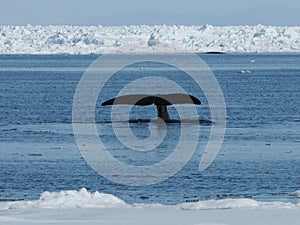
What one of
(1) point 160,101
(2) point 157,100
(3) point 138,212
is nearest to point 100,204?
(3) point 138,212

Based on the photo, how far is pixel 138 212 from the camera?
57.2 ft

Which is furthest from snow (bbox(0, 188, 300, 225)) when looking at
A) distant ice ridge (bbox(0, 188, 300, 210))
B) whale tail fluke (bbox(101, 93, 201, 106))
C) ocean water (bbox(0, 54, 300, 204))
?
whale tail fluke (bbox(101, 93, 201, 106))

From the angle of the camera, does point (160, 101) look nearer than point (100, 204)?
No

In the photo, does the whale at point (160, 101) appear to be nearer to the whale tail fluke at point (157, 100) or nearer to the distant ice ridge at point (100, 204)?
the whale tail fluke at point (157, 100)

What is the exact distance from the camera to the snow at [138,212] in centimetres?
1609

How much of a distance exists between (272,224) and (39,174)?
14.5m

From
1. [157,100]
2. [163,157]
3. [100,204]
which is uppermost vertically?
[157,100]

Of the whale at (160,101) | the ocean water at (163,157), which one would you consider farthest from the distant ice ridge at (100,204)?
the whale at (160,101)

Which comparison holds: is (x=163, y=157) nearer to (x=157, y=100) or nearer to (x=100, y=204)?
(x=157, y=100)

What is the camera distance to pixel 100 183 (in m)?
27.8

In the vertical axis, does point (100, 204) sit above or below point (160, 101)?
below

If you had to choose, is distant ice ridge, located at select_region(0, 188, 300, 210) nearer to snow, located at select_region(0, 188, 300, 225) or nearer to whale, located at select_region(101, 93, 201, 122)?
snow, located at select_region(0, 188, 300, 225)

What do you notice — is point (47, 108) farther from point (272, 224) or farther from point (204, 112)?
point (272, 224)

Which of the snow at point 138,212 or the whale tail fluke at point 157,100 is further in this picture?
the whale tail fluke at point 157,100
